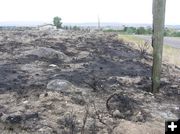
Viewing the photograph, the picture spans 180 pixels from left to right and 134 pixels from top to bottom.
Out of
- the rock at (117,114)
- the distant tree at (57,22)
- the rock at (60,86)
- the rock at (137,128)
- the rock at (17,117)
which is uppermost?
the rock at (60,86)

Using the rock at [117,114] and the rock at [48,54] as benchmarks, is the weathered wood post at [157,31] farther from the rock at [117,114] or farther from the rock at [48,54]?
the rock at [48,54]

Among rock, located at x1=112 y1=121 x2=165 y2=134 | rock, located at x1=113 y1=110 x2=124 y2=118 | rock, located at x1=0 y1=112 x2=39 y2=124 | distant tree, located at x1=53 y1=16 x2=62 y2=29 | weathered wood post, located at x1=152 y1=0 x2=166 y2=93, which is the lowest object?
distant tree, located at x1=53 y1=16 x2=62 y2=29

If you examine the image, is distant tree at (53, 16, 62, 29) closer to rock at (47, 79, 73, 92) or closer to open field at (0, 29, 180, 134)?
open field at (0, 29, 180, 134)

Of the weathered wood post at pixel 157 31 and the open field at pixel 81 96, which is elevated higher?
the weathered wood post at pixel 157 31

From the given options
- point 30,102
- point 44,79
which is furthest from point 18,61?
point 30,102

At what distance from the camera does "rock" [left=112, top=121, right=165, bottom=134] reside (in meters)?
8.27

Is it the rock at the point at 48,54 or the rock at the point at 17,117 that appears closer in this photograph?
the rock at the point at 17,117

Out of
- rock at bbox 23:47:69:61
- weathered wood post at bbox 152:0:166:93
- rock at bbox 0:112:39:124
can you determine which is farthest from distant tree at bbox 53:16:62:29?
rock at bbox 0:112:39:124

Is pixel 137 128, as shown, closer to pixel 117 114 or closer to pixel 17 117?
pixel 117 114

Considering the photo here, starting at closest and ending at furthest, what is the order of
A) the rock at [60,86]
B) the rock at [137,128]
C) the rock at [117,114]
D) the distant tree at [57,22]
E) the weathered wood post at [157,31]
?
1. the rock at [137,128]
2. the rock at [117,114]
3. the weathered wood post at [157,31]
4. the rock at [60,86]
5. the distant tree at [57,22]

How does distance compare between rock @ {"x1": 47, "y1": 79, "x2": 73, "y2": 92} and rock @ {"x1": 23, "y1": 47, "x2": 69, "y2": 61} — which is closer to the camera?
rock @ {"x1": 47, "y1": 79, "x2": 73, "y2": 92}

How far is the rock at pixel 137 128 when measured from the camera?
27.1ft

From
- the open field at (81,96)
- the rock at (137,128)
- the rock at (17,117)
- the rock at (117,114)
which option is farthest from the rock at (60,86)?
the rock at (137,128)

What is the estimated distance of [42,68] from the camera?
1531cm
